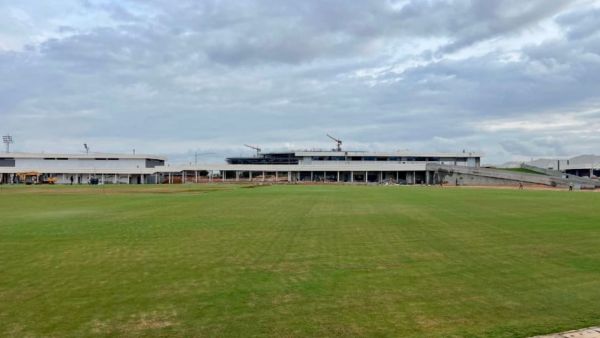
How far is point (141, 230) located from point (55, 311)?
1209cm

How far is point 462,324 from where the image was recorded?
8.25m

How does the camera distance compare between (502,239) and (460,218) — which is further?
(460,218)

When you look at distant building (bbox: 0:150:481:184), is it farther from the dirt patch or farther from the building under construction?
the dirt patch

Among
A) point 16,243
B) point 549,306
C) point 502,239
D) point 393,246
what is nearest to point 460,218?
point 502,239

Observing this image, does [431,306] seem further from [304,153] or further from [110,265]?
[304,153]

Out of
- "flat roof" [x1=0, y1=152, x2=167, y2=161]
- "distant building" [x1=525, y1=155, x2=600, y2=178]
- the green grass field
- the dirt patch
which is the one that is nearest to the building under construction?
"flat roof" [x1=0, y1=152, x2=167, y2=161]

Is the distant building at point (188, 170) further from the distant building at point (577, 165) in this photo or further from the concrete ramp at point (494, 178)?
the distant building at point (577, 165)

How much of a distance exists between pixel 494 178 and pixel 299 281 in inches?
4119

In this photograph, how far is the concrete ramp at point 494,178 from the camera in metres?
93.1

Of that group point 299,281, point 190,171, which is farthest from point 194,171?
point 299,281

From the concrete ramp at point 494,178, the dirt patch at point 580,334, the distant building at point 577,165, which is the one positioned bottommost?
the dirt patch at point 580,334

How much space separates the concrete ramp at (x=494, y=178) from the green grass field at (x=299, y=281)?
262ft

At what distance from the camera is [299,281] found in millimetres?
11258

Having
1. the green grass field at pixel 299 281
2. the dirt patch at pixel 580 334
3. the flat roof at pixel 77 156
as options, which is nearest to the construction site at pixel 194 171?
the flat roof at pixel 77 156
